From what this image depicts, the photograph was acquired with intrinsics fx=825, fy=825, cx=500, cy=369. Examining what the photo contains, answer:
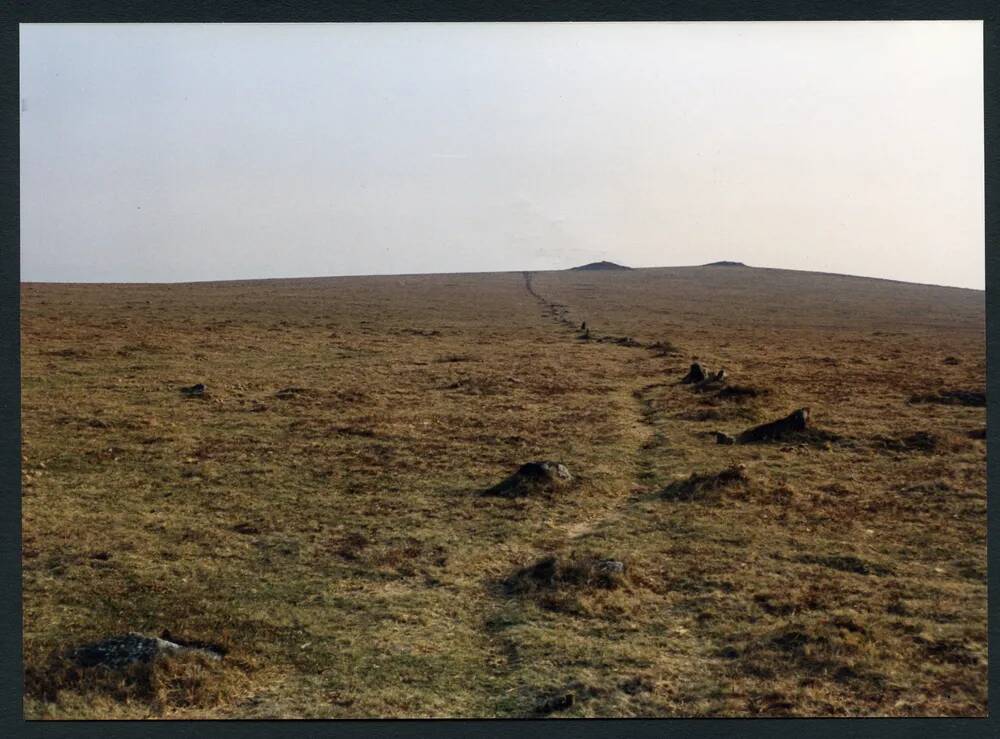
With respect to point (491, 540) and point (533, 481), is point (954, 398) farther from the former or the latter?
point (491, 540)

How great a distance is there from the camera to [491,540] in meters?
15.2

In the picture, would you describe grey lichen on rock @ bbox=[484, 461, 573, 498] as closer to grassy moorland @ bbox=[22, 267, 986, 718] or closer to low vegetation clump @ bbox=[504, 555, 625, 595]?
grassy moorland @ bbox=[22, 267, 986, 718]

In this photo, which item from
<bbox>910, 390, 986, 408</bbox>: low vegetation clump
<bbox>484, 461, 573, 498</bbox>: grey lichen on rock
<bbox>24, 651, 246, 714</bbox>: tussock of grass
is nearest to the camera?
<bbox>24, 651, 246, 714</bbox>: tussock of grass

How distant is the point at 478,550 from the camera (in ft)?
48.3

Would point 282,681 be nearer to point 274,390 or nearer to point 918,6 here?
point 918,6

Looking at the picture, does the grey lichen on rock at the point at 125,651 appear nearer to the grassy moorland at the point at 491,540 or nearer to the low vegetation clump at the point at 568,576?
the grassy moorland at the point at 491,540

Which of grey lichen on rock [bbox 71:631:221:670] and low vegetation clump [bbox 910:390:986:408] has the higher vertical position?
low vegetation clump [bbox 910:390:986:408]

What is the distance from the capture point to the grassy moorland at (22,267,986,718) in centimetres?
997

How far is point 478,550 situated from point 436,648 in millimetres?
3809

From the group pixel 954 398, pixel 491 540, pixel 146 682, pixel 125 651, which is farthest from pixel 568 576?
pixel 954 398

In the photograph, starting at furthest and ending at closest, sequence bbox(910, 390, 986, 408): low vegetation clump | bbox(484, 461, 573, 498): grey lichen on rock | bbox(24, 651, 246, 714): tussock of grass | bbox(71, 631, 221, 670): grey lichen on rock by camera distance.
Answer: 1. bbox(910, 390, 986, 408): low vegetation clump
2. bbox(484, 461, 573, 498): grey lichen on rock
3. bbox(71, 631, 221, 670): grey lichen on rock
4. bbox(24, 651, 246, 714): tussock of grass

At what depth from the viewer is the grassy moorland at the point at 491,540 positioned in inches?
392

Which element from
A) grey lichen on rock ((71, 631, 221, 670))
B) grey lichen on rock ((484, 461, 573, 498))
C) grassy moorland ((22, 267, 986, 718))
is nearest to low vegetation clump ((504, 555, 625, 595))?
grassy moorland ((22, 267, 986, 718))

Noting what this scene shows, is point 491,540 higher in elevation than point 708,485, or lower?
lower
